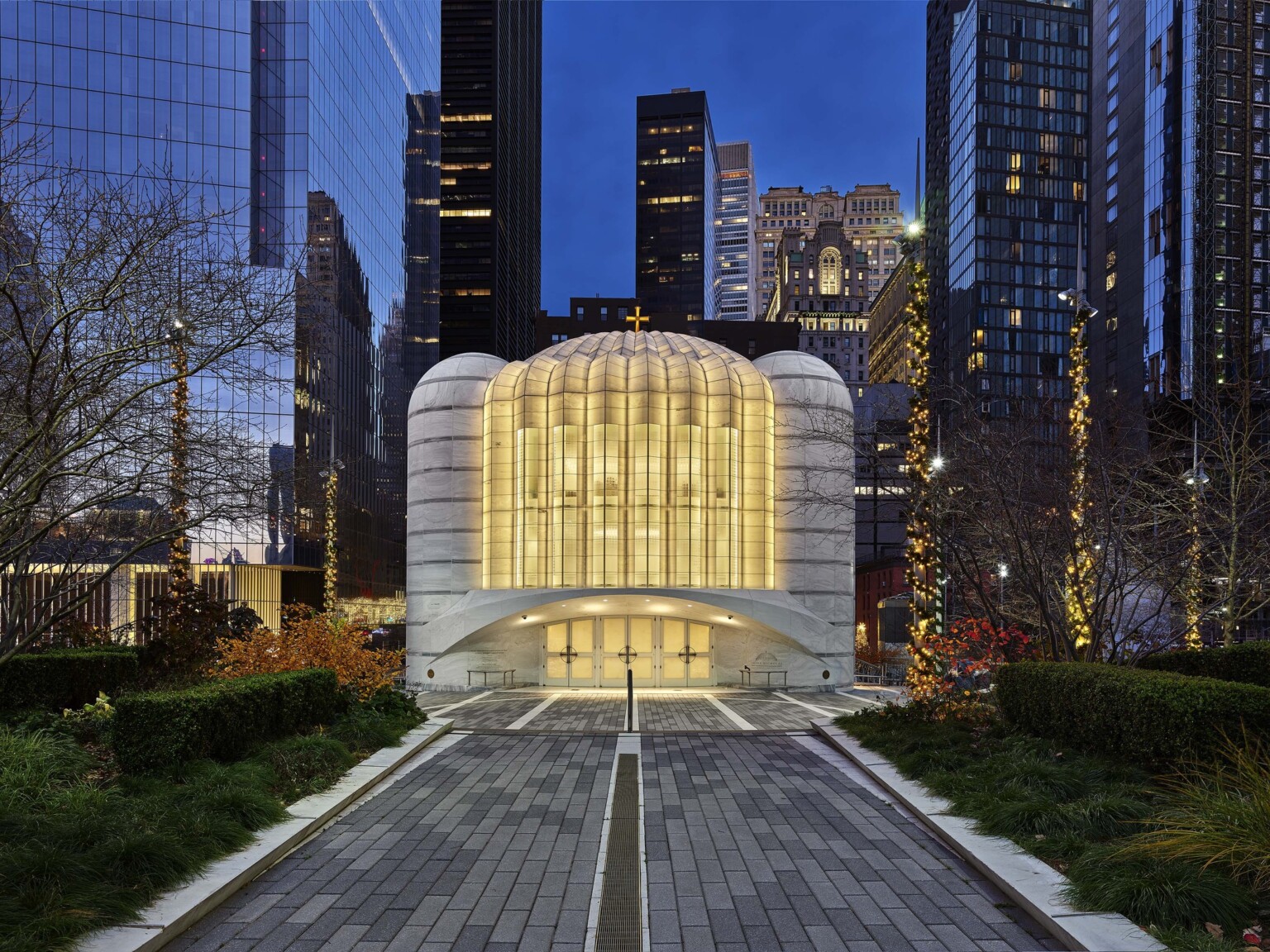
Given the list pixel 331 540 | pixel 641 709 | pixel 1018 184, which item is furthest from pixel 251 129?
pixel 1018 184

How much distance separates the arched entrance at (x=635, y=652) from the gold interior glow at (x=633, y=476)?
142 centimetres

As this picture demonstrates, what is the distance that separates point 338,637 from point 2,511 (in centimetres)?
917

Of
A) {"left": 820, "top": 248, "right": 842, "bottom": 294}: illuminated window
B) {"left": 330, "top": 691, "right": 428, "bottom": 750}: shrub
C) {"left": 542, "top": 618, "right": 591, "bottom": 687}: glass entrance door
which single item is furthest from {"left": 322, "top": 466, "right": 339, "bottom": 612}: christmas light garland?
{"left": 820, "top": 248, "right": 842, "bottom": 294}: illuminated window

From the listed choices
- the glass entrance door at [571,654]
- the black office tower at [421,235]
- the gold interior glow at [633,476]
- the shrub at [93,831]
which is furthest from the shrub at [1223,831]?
the black office tower at [421,235]

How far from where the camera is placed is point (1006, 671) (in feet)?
46.2

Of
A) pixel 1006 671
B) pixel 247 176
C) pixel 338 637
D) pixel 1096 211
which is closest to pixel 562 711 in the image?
pixel 338 637

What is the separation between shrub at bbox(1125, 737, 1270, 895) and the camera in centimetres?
674

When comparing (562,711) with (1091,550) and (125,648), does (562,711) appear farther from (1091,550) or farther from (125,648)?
(1091,550)

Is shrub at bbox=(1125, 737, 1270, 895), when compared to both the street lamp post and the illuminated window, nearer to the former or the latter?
the street lamp post

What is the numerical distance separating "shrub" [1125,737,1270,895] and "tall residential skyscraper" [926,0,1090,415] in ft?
326

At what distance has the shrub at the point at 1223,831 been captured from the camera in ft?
22.1

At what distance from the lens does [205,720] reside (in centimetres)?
1089

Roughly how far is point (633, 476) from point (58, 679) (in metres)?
19.9

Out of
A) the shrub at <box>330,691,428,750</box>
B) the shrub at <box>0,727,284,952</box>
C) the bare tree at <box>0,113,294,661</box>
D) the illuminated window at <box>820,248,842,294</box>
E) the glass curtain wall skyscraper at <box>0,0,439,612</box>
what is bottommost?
the shrub at <box>330,691,428,750</box>
